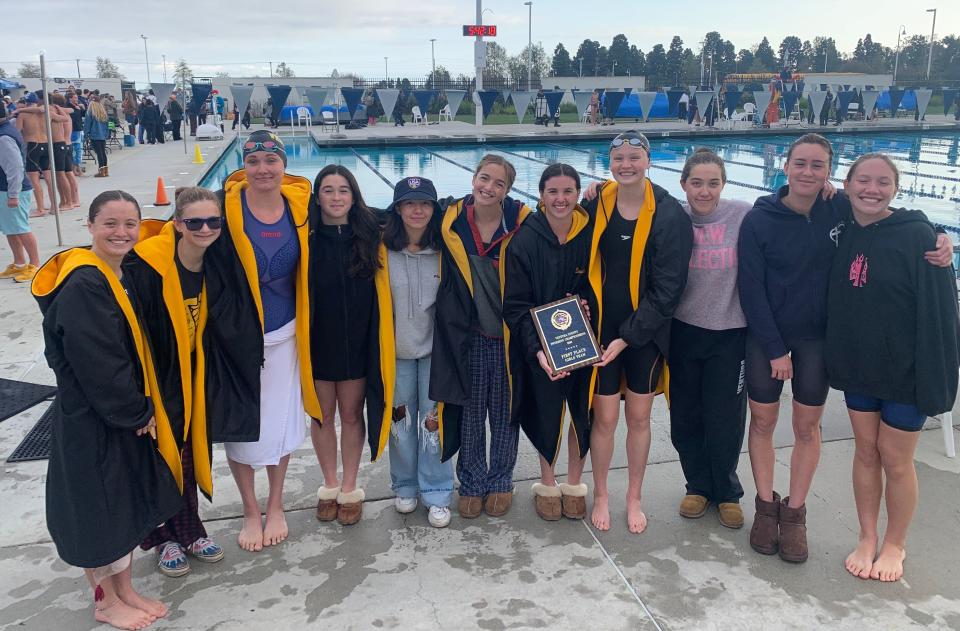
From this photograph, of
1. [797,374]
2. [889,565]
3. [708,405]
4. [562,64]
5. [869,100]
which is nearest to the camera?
[889,565]

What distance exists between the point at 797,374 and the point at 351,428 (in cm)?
201

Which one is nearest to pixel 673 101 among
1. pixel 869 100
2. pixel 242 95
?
pixel 869 100

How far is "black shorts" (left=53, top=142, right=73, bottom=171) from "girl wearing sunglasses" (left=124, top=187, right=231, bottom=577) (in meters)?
8.44

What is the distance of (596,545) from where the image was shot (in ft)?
10.4

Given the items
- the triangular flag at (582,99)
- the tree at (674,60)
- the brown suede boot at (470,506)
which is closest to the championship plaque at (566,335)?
the brown suede boot at (470,506)

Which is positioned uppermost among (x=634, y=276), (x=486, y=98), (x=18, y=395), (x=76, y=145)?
(x=486, y=98)

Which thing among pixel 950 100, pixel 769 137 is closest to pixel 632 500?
pixel 769 137

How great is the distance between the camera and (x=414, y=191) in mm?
3100

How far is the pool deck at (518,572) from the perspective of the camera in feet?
8.78

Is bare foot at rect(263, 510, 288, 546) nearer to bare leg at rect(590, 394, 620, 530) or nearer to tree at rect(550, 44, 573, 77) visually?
bare leg at rect(590, 394, 620, 530)

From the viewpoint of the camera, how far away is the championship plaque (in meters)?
3.07

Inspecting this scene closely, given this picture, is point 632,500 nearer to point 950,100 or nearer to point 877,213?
point 877,213

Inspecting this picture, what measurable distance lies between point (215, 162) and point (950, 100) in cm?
3522

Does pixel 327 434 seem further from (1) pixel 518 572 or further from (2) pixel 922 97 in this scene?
(2) pixel 922 97
